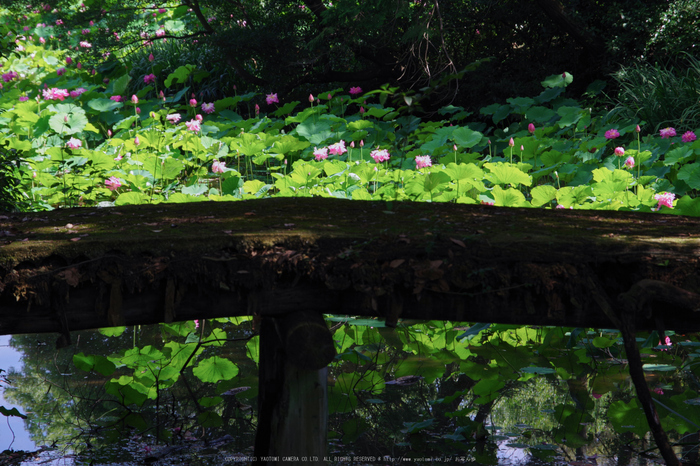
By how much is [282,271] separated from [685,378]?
2.09 m

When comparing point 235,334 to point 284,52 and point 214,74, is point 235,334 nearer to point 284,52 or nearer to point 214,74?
point 284,52

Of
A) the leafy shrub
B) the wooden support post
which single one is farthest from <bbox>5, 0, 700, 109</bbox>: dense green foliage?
the wooden support post

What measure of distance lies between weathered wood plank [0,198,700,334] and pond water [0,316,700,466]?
1.39ft

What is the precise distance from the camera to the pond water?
2139 millimetres

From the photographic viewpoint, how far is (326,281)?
5.13ft

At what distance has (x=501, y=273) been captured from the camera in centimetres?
155

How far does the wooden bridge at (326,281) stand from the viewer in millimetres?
1533

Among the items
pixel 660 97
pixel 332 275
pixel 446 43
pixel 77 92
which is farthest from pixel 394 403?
pixel 77 92

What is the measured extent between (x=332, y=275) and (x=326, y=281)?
0.02 m

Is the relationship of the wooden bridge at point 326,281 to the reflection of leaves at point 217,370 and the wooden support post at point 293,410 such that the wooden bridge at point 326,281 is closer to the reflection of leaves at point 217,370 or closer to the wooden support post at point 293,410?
the wooden support post at point 293,410

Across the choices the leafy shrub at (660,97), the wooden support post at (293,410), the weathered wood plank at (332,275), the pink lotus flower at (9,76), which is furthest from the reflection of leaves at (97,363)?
the pink lotus flower at (9,76)

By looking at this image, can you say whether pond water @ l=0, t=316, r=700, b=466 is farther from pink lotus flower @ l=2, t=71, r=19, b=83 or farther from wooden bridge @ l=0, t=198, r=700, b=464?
pink lotus flower @ l=2, t=71, r=19, b=83

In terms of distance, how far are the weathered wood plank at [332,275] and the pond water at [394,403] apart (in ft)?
1.39

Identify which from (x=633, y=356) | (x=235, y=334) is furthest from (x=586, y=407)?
(x=235, y=334)
